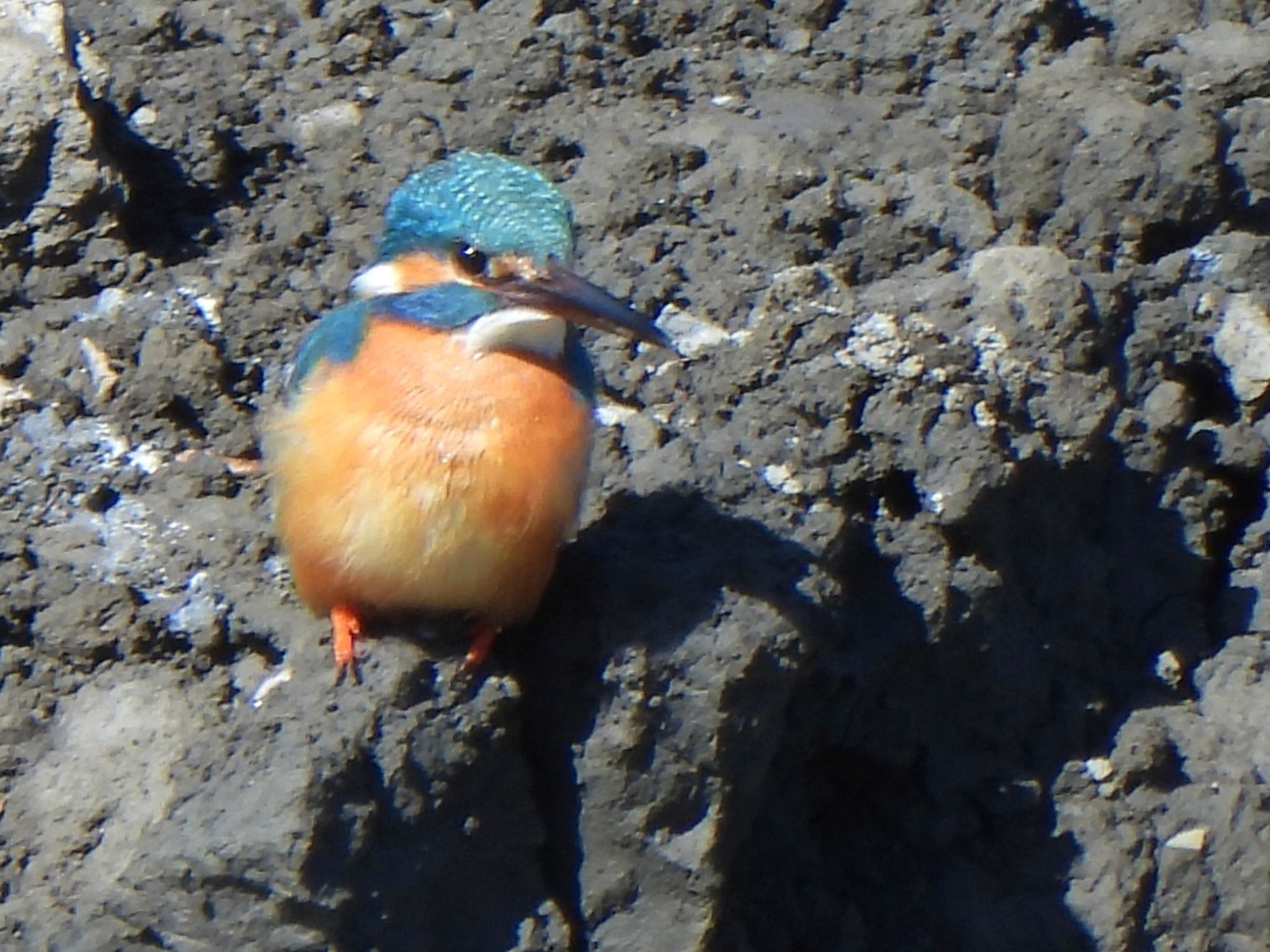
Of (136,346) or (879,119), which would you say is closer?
(136,346)

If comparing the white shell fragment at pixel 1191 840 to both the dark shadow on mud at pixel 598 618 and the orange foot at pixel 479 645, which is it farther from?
the orange foot at pixel 479 645

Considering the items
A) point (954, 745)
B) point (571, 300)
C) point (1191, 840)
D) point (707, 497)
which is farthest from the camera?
point (954, 745)

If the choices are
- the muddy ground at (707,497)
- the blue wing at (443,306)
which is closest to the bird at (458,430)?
the blue wing at (443,306)

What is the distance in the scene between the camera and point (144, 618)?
10.4ft

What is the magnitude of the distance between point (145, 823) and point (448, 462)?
0.69 metres

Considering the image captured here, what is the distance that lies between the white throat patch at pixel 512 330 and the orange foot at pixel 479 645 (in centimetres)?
43

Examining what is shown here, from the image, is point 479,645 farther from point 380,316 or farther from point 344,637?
point 380,316

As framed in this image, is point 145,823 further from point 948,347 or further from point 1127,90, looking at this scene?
point 1127,90

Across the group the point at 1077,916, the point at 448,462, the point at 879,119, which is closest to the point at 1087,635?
the point at 1077,916

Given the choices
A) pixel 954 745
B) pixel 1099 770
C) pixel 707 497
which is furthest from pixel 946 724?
pixel 707 497

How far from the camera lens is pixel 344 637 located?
3.01 meters

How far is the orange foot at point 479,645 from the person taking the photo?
3.05 meters

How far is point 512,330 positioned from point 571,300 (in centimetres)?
12

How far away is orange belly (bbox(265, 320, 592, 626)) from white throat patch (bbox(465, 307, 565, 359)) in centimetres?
2
